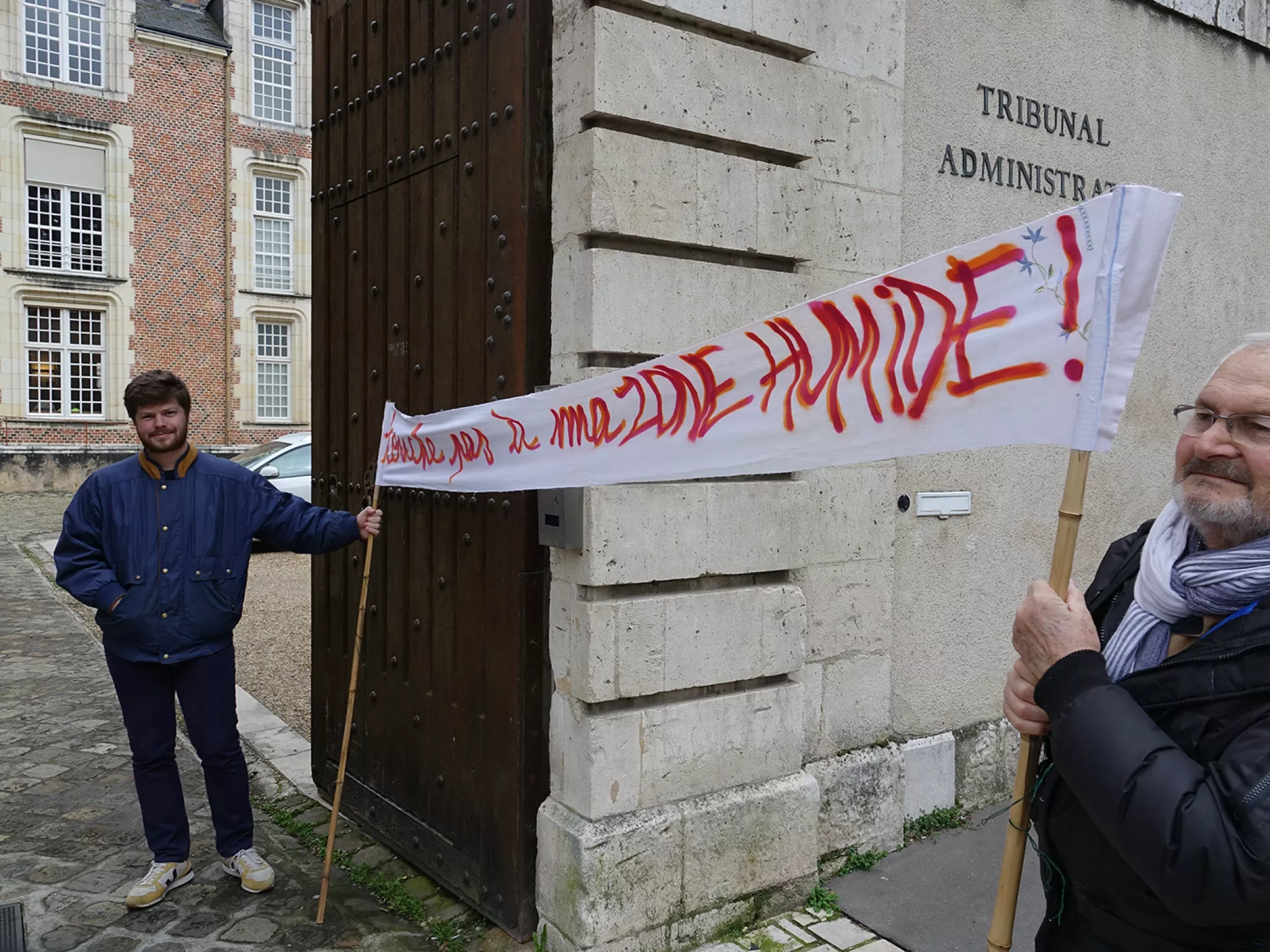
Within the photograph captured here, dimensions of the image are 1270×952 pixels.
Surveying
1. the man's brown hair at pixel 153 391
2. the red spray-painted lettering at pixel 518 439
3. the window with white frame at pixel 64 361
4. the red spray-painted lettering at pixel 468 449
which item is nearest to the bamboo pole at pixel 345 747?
the red spray-painted lettering at pixel 468 449

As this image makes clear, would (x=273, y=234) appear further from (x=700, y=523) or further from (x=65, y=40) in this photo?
(x=700, y=523)

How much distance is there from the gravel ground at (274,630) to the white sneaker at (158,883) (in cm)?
187

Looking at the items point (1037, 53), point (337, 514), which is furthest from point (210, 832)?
point (1037, 53)

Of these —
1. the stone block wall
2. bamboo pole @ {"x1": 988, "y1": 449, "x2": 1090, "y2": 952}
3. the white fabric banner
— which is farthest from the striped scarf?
the stone block wall

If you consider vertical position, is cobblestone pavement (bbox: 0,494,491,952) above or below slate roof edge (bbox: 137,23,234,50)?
below

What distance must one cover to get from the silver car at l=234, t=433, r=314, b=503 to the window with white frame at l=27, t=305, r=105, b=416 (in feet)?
43.6

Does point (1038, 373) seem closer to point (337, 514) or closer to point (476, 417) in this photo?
point (476, 417)

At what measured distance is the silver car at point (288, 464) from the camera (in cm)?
1300

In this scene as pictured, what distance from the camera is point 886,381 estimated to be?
1.89 metres

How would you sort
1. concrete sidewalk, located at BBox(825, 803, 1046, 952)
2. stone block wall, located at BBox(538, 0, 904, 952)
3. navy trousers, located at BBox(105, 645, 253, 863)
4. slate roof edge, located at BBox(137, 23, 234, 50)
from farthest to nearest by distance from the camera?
slate roof edge, located at BBox(137, 23, 234, 50), navy trousers, located at BBox(105, 645, 253, 863), concrete sidewalk, located at BBox(825, 803, 1046, 952), stone block wall, located at BBox(538, 0, 904, 952)

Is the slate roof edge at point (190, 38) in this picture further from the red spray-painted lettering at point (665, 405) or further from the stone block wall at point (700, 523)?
the red spray-painted lettering at point (665, 405)

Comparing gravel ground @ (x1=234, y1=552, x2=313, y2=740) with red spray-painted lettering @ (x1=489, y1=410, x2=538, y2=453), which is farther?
gravel ground @ (x1=234, y1=552, x2=313, y2=740)

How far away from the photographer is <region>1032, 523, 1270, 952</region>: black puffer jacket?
131cm

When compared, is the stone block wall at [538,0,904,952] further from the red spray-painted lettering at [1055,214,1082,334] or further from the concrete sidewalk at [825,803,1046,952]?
the red spray-painted lettering at [1055,214,1082,334]
